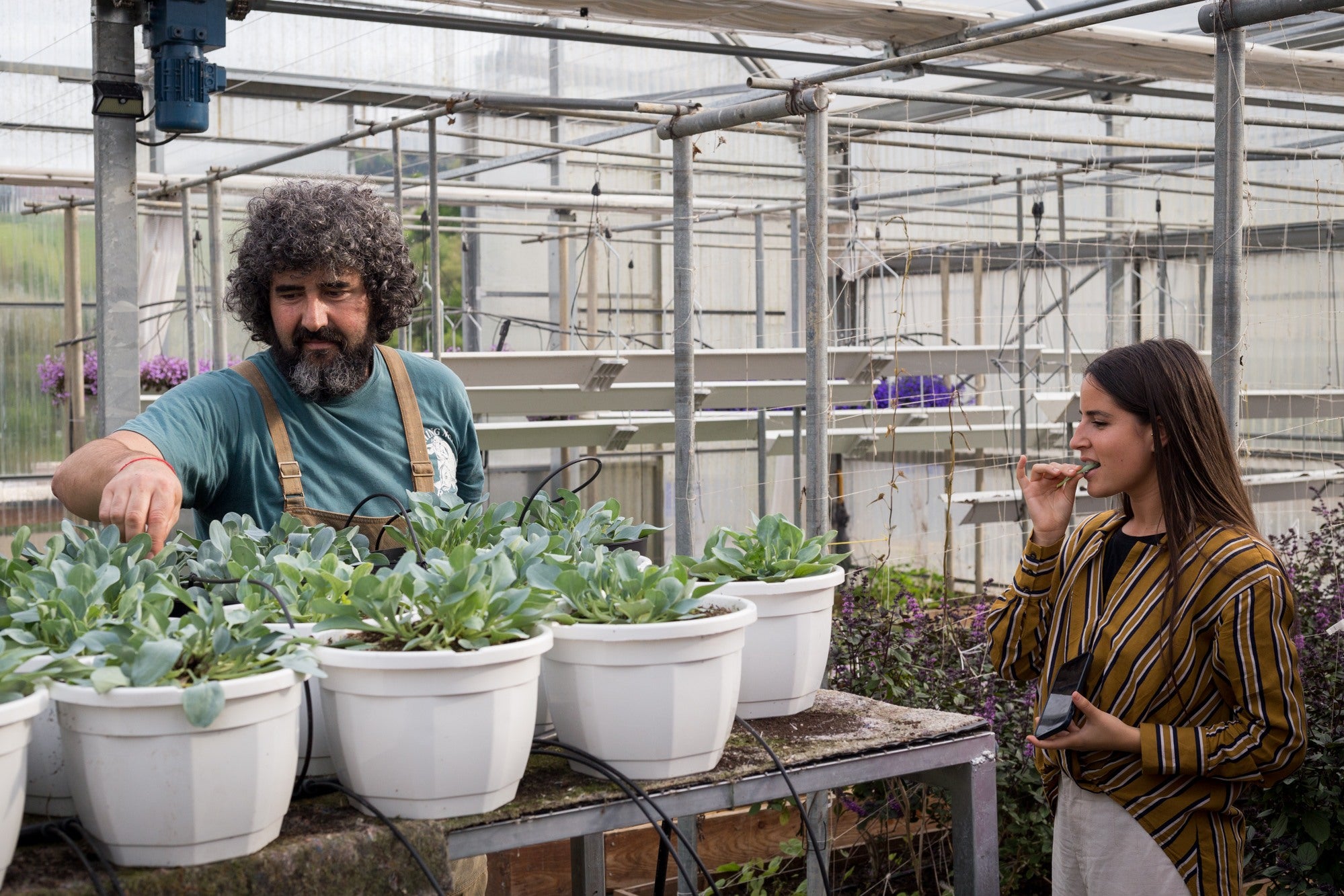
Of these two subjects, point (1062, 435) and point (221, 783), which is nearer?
point (221, 783)

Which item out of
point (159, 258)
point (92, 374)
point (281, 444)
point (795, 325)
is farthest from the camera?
point (795, 325)

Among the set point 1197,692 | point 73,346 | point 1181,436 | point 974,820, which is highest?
point 73,346

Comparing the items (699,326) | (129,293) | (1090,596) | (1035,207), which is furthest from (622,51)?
(1090,596)

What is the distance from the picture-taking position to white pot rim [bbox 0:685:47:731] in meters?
0.93

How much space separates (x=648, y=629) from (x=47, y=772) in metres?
0.51

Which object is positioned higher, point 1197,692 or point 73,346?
point 73,346

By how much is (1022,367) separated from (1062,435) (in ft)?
3.44

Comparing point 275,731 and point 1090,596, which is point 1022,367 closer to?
point 1090,596

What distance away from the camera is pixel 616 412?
7555 millimetres

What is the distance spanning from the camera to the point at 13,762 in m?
0.95

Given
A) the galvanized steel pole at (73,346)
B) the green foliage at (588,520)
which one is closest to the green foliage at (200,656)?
the green foliage at (588,520)

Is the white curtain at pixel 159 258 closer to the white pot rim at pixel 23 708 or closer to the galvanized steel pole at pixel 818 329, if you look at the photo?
the galvanized steel pole at pixel 818 329

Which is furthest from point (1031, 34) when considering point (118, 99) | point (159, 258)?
point (159, 258)

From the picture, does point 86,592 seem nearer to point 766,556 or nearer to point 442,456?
point 766,556
